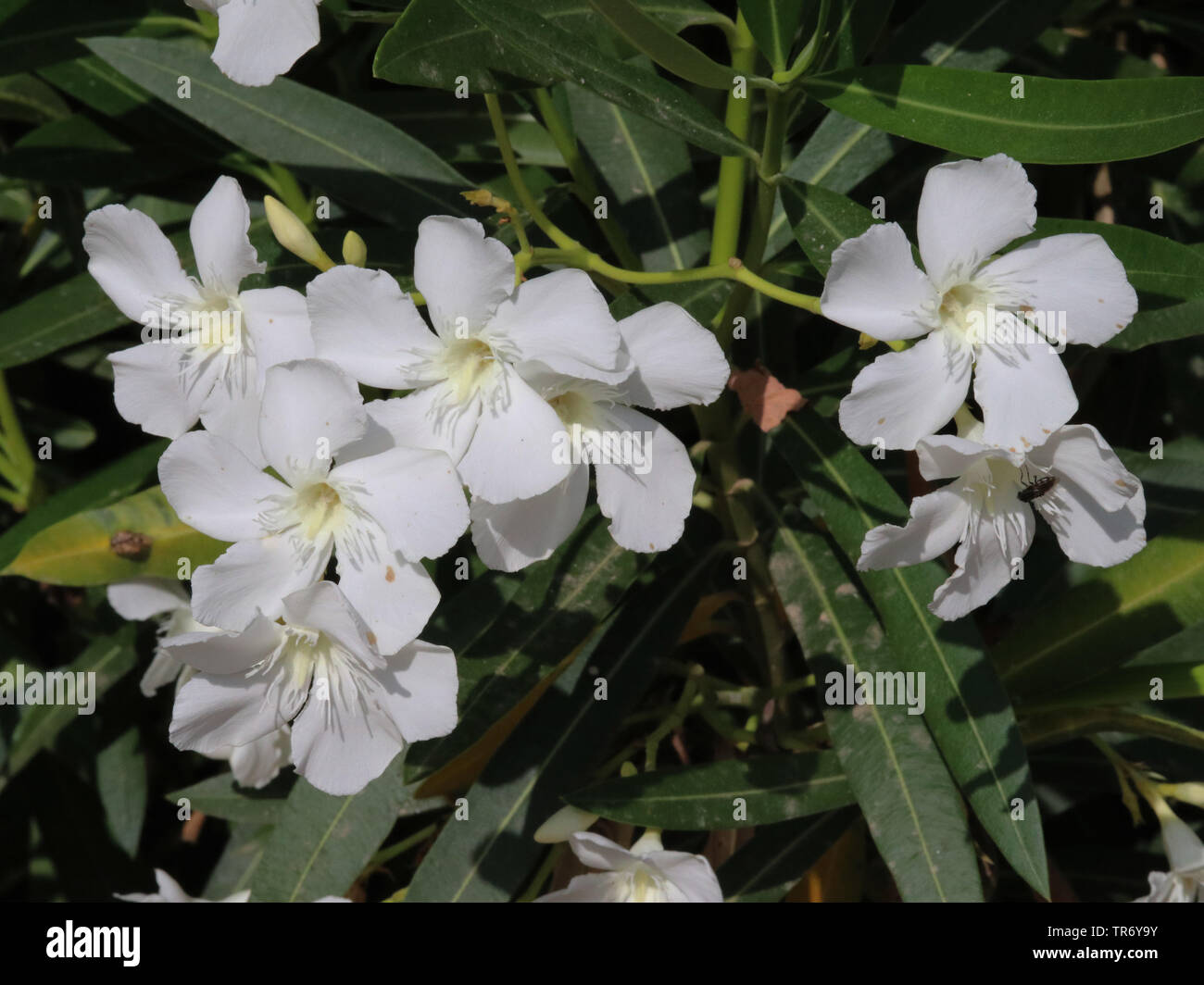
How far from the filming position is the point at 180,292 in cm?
125

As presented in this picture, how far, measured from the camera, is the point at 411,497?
3.43 feet

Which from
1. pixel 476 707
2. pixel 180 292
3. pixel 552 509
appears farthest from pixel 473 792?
pixel 180 292

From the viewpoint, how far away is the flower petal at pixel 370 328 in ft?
3.45

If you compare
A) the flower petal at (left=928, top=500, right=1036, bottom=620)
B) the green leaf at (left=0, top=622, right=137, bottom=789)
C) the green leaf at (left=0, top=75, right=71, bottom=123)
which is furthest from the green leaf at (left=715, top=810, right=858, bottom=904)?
the green leaf at (left=0, top=75, right=71, bottom=123)

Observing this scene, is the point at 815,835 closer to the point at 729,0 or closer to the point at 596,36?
the point at 596,36

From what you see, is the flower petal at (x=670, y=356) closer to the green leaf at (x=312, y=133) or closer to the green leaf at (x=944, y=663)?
the green leaf at (x=944, y=663)

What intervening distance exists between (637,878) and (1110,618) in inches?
26.6

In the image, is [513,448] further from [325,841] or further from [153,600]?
[153,600]

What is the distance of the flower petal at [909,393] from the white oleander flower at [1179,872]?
2.00 ft

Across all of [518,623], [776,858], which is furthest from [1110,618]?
[518,623]

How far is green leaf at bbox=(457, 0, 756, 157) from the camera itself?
1.06 meters

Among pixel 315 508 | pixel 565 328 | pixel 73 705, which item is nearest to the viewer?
pixel 565 328

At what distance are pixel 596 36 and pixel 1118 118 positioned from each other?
1.92ft

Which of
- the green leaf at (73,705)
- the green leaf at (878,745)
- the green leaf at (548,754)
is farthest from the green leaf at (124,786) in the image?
the green leaf at (878,745)
